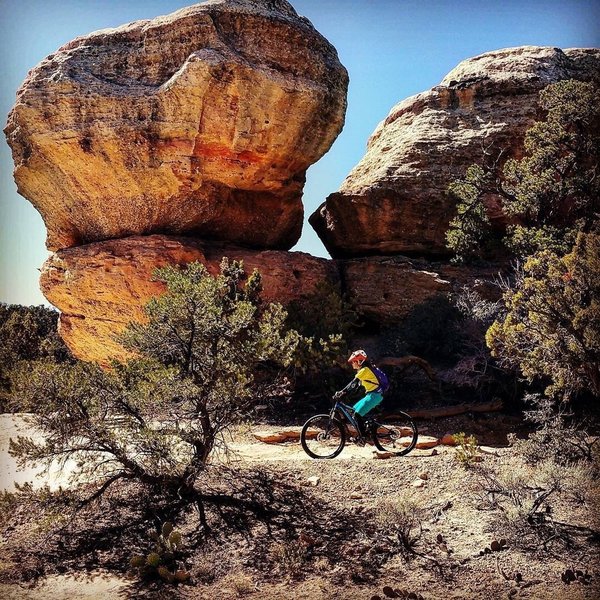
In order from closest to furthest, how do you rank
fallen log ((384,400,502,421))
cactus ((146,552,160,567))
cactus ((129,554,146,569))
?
cactus ((146,552,160,567)) → cactus ((129,554,146,569)) → fallen log ((384,400,502,421))

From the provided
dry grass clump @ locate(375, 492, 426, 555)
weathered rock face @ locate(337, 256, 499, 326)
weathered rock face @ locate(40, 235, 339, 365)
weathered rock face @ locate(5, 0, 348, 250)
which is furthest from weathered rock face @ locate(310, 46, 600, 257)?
dry grass clump @ locate(375, 492, 426, 555)

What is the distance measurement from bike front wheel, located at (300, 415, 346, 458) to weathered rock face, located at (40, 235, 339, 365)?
21.9 feet

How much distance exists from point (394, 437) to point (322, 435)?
4.34ft

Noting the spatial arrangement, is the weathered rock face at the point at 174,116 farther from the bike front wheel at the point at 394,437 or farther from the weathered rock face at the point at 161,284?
the bike front wheel at the point at 394,437

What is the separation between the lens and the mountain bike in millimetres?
10305

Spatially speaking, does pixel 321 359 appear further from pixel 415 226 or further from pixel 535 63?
pixel 535 63

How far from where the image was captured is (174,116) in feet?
53.4

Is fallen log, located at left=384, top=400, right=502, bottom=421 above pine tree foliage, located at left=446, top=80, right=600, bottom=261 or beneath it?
beneath

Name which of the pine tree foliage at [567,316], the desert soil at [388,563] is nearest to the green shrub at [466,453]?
the desert soil at [388,563]

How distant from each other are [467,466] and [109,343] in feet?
38.2

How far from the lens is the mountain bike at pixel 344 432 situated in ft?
33.8

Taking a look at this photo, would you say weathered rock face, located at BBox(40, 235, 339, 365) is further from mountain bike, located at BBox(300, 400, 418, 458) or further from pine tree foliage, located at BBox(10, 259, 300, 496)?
mountain bike, located at BBox(300, 400, 418, 458)

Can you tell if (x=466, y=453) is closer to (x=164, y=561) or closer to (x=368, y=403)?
(x=368, y=403)

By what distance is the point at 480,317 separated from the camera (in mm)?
13500
